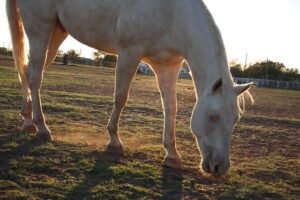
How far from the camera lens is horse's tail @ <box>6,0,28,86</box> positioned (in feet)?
21.2

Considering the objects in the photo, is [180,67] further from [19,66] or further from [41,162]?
[19,66]

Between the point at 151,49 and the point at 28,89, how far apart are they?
248 cm

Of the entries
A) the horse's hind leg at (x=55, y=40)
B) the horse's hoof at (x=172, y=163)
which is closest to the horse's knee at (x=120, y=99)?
the horse's hoof at (x=172, y=163)

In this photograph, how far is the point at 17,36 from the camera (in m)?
6.57

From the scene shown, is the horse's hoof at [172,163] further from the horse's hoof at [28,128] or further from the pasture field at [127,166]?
the horse's hoof at [28,128]

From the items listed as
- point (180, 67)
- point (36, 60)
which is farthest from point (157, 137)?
point (36, 60)

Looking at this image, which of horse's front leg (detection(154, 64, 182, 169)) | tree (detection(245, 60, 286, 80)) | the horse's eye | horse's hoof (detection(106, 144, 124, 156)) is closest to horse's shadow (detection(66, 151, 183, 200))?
horse's hoof (detection(106, 144, 124, 156))

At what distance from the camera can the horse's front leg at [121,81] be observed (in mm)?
5066

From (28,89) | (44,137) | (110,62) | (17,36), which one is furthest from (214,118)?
(110,62)

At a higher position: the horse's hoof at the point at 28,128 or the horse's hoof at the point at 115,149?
the horse's hoof at the point at 28,128

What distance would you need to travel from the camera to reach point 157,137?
678 cm

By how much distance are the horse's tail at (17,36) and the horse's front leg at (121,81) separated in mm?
2095

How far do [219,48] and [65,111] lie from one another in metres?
4.83

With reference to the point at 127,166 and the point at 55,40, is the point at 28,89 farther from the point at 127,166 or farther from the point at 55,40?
the point at 127,166
